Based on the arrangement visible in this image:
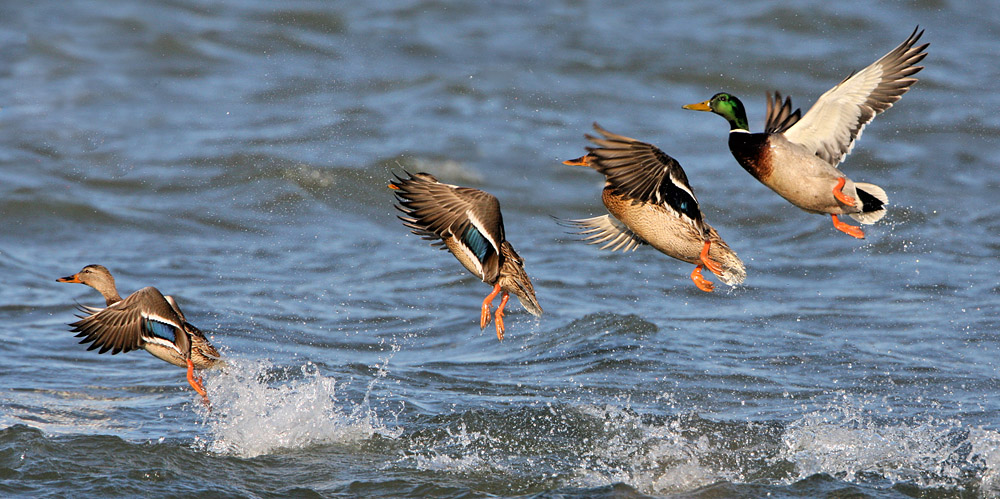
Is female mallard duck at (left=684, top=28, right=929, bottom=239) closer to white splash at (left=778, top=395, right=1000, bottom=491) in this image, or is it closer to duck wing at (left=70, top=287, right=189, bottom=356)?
white splash at (left=778, top=395, right=1000, bottom=491)

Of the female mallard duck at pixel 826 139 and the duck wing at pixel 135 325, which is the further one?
the duck wing at pixel 135 325

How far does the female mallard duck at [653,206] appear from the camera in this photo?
463 centimetres

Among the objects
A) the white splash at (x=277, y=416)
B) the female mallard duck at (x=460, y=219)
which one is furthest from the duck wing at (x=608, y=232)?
the white splash at (x=277, y=416)

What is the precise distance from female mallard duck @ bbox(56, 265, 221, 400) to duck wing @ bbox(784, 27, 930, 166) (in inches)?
128

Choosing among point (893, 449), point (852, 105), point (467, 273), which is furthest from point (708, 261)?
point (467, 273)

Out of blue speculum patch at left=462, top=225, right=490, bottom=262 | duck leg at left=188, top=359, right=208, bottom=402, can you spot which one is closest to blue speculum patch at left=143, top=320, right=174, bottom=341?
duck leg at left=188, top=359, right=208, bottom=402

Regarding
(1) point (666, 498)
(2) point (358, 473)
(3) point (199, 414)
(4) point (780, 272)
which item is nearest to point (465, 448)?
(2) point (358, 473)

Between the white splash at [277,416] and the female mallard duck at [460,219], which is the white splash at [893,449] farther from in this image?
the white splash at [277,416]

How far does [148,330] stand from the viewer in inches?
222

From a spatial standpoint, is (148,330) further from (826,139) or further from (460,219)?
(826,139)

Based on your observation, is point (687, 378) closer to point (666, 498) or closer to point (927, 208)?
point (666, 498)

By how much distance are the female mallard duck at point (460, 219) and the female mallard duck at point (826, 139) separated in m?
1.04

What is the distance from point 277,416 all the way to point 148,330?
0.82 meters

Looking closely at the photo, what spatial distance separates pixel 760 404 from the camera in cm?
630
